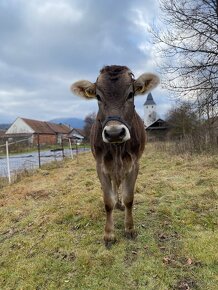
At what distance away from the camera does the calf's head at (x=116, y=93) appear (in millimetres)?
3578

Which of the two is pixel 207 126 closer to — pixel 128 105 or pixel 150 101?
pixel 128 105

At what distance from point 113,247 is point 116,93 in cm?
206

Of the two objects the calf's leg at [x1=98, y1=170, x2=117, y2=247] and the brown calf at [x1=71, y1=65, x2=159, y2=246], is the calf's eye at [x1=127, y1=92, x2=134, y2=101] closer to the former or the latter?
the brown calf at [x1=71, y1=65, x2=159, y2=246]

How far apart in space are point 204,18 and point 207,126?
5806 mm

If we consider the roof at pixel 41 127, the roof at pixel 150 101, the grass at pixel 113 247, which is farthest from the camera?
the roof at pixel 150 101

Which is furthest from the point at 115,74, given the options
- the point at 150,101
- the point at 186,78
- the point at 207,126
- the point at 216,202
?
the point at 150,101

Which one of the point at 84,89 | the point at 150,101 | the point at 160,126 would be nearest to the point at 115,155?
the point at 84,89

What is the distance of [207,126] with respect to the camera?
17.6m

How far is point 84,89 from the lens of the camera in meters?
4.48

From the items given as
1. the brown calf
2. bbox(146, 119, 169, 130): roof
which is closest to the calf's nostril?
the brown calf

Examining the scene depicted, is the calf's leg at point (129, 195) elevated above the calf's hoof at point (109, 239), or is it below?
above

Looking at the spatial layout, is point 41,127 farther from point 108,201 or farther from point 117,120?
point 117,120

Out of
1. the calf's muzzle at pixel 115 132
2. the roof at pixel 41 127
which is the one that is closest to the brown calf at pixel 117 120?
the calf's muzzle at pixel 115 132

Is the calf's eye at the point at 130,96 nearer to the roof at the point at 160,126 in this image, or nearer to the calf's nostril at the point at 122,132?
the calf's nostril at the point at 122,132
